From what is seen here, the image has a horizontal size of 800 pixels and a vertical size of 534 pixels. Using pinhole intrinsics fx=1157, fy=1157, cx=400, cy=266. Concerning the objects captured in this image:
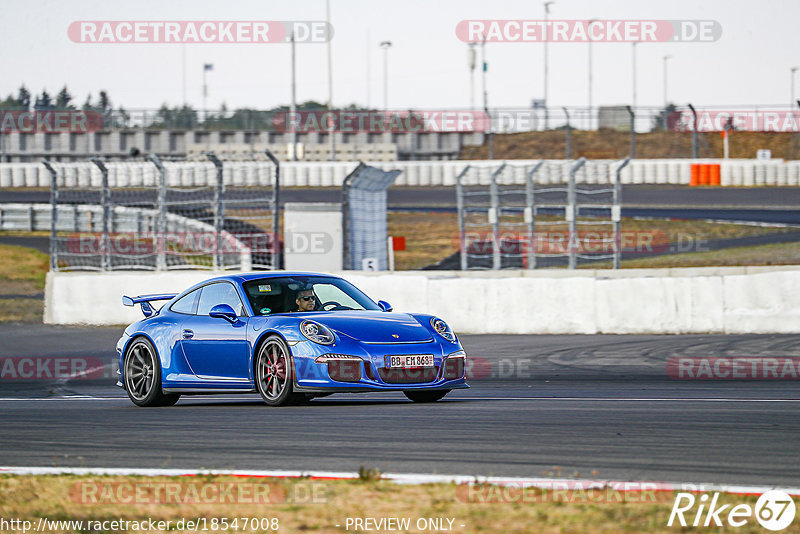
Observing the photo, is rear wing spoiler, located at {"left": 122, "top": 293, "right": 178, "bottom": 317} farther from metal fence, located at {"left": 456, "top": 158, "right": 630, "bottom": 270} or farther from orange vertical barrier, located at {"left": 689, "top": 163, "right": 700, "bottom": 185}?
orange vertical barrier, located at {"left": 689, "top": 163, "right": 700, "bottom": 185}

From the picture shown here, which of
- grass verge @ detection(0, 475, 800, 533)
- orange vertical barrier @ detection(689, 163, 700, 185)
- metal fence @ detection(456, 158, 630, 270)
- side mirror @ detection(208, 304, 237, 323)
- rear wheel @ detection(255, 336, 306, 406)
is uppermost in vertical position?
orange vertical barrier @ detection(689, 163, 700, 185)

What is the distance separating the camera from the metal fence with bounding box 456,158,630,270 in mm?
17453

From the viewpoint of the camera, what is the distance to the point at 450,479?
5.50 m

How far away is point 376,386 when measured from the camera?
8.66m

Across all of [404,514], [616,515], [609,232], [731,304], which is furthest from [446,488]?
[609,232]

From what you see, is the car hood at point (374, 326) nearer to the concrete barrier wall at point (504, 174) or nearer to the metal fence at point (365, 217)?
the metal fence at point (365, 217)

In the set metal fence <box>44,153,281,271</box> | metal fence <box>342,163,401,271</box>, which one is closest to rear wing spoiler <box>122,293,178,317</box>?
metal fence <box>44,153,281,271</box>

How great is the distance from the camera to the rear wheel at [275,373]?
8.80m

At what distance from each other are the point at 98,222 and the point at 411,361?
61.4 ft

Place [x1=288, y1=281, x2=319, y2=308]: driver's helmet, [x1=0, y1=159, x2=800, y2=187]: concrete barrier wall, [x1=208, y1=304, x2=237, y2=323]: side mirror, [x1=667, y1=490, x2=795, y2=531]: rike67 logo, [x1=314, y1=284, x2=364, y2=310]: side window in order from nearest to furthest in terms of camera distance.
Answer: [x1=667, y1=490, x2=795, y2=531]: rike67 logo
[x1=208, y1=304, x2=237, y2=323]: side mirror
[x1=288, y1=281, x2=319, y2=308]: driver's helmet
[x1=314, y1=284, x2=364, y2=310]: side window
[x1=0, y1=159, x2=800, y2=187]: concrete barrier wall

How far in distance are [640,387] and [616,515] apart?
20.6 feet

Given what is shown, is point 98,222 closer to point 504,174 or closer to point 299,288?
point 504,174

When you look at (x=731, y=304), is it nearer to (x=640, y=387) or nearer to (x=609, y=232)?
(x=640, y=387)

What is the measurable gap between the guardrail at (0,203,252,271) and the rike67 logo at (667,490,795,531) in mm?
13617
